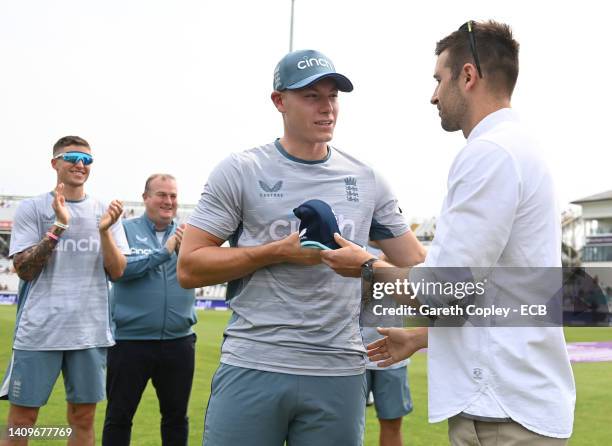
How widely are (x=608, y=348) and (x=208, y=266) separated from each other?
17175 millimetres

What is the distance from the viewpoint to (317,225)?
2797mm

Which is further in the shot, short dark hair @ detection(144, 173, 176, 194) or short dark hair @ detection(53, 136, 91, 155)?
short dark hair @ detection(144, 173, 176, 194)

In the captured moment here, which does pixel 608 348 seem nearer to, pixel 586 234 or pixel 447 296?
pixel 447 296

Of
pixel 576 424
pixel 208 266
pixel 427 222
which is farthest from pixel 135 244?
pixel 427 222

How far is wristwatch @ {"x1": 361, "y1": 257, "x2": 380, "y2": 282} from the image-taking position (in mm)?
2648

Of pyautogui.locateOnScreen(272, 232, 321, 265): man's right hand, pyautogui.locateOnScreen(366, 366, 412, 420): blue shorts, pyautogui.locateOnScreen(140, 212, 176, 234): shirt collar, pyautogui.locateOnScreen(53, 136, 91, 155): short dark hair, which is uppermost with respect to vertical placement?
pyautogui.locateOnScreen(53, 136, 91, 155): short dark hair

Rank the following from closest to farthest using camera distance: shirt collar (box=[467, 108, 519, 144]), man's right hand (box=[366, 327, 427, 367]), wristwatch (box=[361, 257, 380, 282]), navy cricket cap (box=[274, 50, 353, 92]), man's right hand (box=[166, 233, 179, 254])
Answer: shirt collar (box=[467, 108, 519, 144]) < wristwatch (box=[361, 257, 380, 282]) < man's right hand (box=[366, 327, 427, 367]) < navy cricket cap (box=[274, 50, 353, 92]) < man's right hand (box=[166, 233, 179, 254])

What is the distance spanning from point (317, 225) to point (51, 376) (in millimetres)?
3565

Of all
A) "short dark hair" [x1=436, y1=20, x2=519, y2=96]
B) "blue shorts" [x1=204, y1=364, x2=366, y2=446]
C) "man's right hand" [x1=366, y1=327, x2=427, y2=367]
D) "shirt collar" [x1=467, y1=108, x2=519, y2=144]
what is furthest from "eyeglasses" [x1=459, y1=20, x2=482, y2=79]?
"blue shorts" [x1=204, y1=364, x2=366, y2=446]

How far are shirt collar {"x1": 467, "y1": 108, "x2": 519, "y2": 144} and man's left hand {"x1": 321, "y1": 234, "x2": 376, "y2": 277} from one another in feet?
1.90

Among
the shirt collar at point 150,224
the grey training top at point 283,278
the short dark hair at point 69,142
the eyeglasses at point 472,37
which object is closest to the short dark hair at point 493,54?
the eyeglasses at point 472,37

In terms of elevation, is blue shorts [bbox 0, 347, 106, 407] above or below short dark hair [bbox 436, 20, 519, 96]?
below

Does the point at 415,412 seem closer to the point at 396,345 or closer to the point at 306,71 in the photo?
the point at 396,345

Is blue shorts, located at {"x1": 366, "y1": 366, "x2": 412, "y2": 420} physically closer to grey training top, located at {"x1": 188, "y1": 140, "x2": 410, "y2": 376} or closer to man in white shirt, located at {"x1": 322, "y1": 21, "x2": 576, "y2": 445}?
grey training top, located at {"x1": 188, "y1": 140, "x2": 410, "y2": 376}
